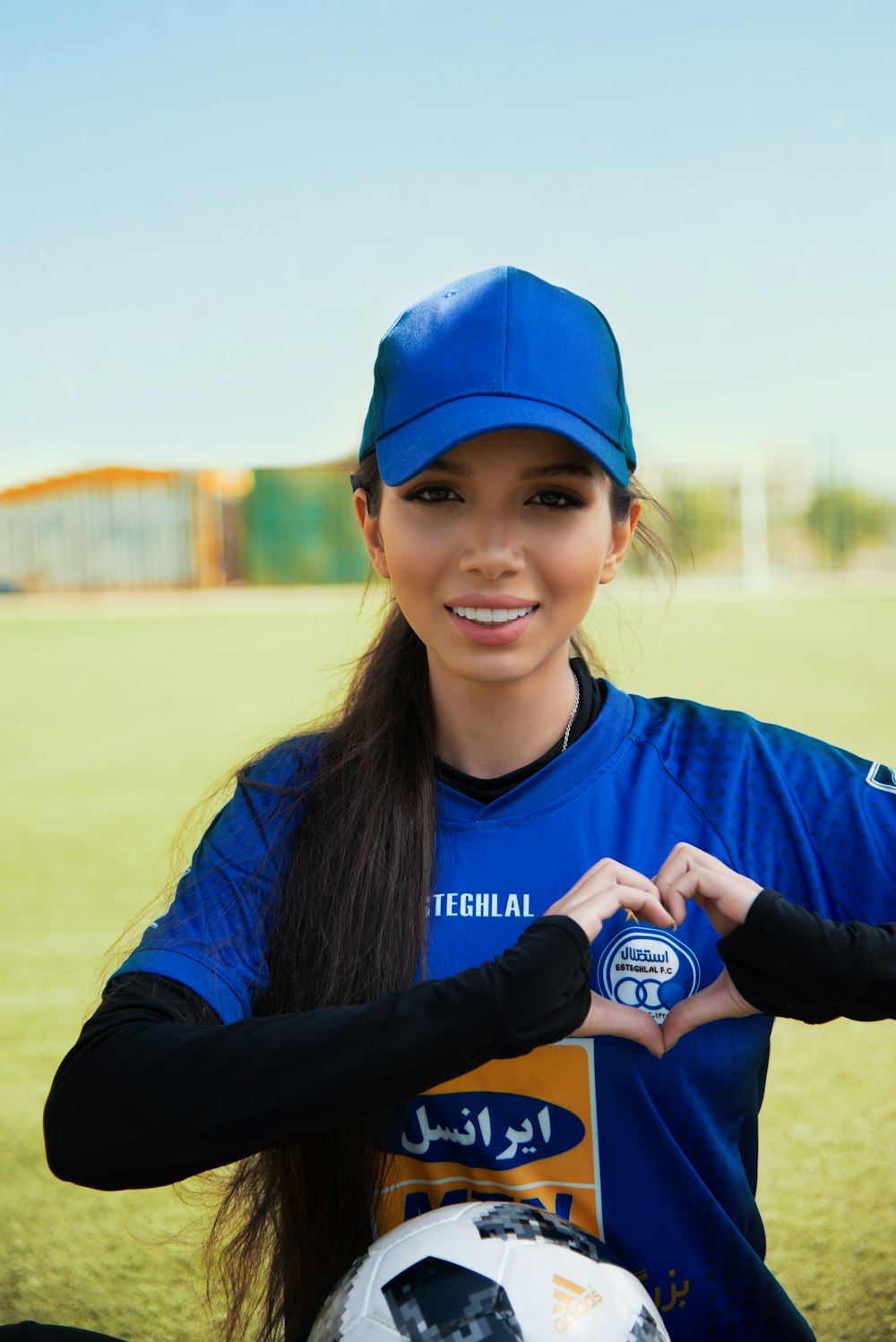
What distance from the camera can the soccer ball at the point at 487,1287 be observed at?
1253 millimetres

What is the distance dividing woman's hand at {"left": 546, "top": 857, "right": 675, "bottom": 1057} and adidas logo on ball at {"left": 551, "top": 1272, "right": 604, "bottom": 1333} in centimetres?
24

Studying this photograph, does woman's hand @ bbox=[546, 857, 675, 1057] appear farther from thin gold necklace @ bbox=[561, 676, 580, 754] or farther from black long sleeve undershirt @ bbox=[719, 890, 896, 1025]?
thin gold necklace @ bbox=[561, 676, 580, 754]

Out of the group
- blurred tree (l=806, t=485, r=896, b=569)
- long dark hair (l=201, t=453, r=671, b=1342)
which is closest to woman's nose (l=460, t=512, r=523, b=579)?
long dark hair (l=201, t=453, r=671, b=1342)

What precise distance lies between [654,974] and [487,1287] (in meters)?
0.38

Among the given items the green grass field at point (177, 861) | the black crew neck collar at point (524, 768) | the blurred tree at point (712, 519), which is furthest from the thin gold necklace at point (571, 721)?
the blurred tree at point (712, 519)

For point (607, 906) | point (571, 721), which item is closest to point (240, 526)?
point (571, 721)

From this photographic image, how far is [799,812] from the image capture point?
A: 1.52 metres

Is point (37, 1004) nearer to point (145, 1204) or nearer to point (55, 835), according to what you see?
point (145, 1204)

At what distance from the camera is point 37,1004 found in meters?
3.80

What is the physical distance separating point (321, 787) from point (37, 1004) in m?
2.51

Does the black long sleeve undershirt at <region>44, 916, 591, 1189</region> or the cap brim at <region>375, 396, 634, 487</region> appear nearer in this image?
the black long sleeve undershirt at <region>44, 916, 591, 1189</region>

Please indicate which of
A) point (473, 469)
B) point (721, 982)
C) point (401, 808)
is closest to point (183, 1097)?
point (401, 808)

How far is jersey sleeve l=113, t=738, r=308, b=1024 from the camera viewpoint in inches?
56.7

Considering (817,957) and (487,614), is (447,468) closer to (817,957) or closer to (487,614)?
(487,614)
